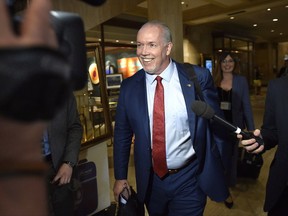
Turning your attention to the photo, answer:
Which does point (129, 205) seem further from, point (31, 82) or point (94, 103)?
point (31, 82)

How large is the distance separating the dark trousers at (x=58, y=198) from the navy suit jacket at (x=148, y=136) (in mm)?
411

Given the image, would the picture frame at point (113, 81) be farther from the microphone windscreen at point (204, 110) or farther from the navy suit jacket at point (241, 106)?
the microphone windscreen at point (204, 110)

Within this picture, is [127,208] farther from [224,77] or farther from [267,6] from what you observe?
[267,6]

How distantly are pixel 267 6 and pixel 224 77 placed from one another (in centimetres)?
643

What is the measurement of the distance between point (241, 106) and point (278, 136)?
1.66m

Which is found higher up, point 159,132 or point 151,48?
point 151,48

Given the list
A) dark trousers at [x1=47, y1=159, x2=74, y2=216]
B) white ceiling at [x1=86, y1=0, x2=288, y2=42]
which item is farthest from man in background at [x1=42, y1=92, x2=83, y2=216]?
white ceiling at [x1=86, y1=0, x2=288, y2=42]

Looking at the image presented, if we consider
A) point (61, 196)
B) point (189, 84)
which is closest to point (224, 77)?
point (189, 84)

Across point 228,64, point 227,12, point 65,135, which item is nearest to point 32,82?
point 65,135

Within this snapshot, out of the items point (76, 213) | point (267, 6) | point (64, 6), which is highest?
point (267, 6)

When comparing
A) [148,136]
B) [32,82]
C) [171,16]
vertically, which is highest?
[171,16]

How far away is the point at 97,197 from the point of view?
113 inches

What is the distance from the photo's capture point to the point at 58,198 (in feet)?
6.48

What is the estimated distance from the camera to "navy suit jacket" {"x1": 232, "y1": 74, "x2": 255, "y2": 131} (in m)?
3.23
